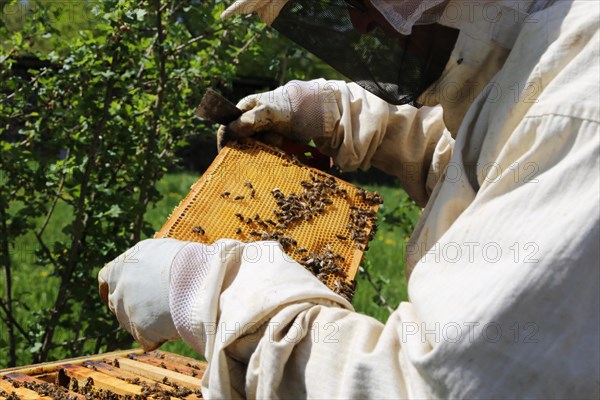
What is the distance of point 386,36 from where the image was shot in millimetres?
2264

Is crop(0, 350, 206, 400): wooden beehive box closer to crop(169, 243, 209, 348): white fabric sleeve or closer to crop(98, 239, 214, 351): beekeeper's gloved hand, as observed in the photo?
crop(98, 239, 214, 351): beekeeper's gloved hand

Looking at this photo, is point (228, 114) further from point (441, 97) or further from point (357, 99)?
point (441, 97)

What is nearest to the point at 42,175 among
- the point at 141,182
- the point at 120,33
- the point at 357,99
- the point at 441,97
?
the point at 141,182

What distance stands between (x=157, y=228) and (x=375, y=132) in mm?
5420

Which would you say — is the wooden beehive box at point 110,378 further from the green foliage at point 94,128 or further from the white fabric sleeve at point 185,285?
the green foliage at point 94,128

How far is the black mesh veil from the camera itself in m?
2.17

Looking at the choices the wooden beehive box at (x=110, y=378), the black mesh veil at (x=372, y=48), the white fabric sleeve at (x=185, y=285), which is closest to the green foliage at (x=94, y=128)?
the wooden beehive box at (x=110, y=378)

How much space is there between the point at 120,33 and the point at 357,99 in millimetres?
1692

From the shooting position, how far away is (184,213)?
102 inches

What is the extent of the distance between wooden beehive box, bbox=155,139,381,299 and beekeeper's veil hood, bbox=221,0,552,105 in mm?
557

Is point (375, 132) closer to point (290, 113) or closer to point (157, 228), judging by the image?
point (290, 113)

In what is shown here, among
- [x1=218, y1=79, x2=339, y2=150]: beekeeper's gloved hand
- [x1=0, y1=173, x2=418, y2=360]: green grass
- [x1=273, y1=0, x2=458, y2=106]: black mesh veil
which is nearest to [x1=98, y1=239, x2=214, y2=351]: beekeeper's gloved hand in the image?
[x1=273, y1=0, x2=458, y2=106]: black mesh veil

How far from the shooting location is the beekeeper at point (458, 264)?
1.66 metres

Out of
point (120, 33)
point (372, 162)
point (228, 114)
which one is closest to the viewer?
point (228, 114)
